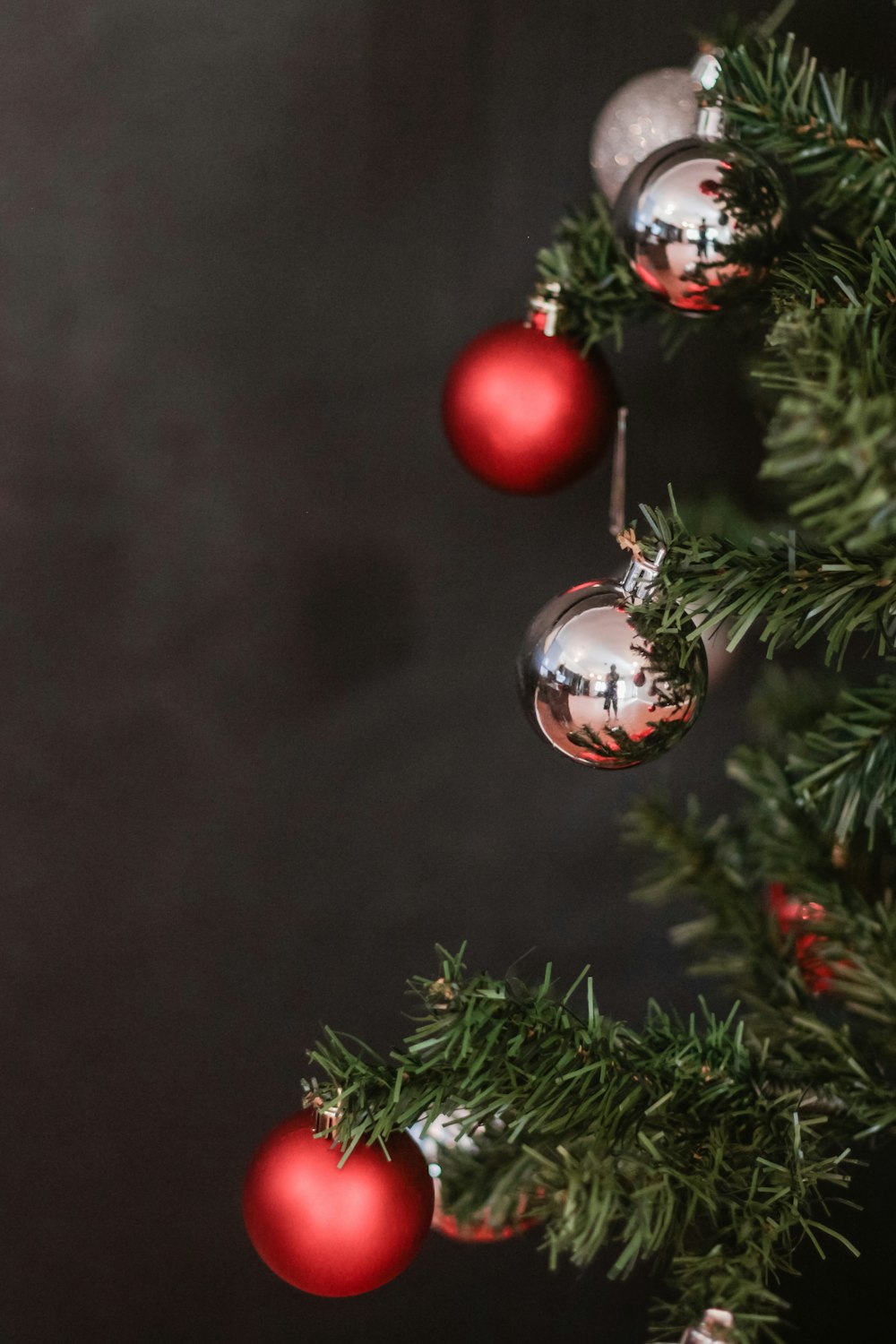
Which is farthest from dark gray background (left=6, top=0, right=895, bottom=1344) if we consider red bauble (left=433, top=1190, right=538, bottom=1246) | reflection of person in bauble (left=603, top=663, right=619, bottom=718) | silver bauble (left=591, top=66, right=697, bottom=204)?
reflection of person in bauble (left=603, top=663, right=619, bottom=718)

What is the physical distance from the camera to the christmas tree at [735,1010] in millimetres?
403

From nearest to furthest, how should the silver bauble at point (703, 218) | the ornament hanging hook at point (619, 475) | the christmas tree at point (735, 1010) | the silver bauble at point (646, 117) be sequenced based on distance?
the christmas tree at point (735, 1010) < the silver bauble at point (703, 218) < the silver bauble at point (646, 117) < the ornament hanging hook at point (619, 475)

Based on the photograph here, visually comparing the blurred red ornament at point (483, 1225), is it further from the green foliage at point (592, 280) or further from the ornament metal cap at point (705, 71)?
the ornament metal cap at point (705, 71)

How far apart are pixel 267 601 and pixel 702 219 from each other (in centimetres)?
40

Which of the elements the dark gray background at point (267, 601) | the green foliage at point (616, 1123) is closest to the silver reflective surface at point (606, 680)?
the green foliage at point (616, 1123)

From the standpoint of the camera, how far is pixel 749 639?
846 millimetres

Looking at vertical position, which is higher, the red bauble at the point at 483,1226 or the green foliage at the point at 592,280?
the green foliage at the point at 592,280

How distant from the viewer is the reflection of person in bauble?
0.48 metres

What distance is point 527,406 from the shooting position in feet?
1.96

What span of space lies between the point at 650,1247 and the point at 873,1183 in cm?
50

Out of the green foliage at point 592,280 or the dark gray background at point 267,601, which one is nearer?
the green foliage at point 592,280

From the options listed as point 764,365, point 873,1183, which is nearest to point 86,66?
point 764,365

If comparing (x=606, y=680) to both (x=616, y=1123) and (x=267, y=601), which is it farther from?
(x=267, y=601)

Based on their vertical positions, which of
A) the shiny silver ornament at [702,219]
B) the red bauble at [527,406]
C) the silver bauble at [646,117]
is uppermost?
the silver bauble at [646,117]
